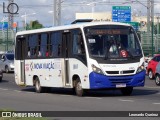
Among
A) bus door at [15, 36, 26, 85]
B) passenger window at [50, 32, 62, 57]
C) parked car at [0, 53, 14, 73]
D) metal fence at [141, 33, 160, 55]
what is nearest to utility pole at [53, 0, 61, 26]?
parked car at [0, 53, 14, 73]

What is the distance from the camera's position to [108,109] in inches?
690

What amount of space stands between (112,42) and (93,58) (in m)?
1.06

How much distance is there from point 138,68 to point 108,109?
5.34 meters

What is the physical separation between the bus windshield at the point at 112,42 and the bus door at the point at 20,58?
617cm

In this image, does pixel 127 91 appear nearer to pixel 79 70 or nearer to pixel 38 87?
pixel 79 70

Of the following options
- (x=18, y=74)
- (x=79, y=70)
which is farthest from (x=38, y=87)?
(x=79, y=70)

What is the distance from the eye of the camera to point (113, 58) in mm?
22281

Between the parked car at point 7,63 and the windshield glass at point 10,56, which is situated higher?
the windshield glass at point 10,56

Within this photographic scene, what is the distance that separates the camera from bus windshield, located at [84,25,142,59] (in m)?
22.3

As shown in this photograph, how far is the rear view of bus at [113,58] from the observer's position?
22062mm

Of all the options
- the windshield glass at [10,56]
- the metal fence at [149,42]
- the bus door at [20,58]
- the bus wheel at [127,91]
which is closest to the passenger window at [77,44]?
the bus wheel at [127,91]

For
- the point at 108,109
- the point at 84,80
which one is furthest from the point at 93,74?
the point at 108,109

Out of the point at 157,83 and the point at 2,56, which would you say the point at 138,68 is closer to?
the point at 157,83

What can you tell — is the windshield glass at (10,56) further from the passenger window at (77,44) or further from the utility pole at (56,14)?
the passenger window at (77,44)
